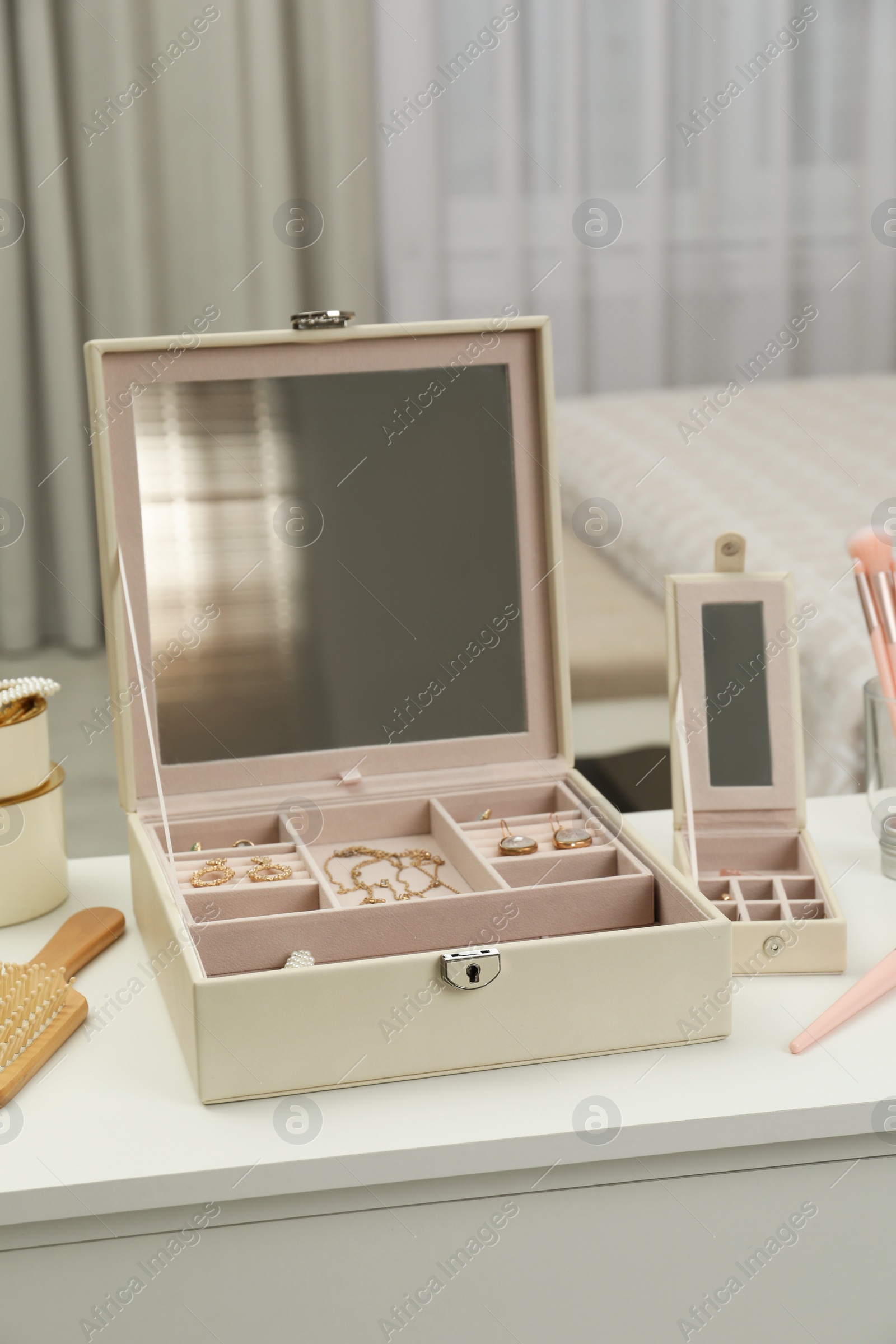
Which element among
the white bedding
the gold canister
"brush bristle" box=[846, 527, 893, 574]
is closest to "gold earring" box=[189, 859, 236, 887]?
the gold canister

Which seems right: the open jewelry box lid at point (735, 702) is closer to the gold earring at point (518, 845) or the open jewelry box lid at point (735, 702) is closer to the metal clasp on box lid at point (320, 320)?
the gold earring at point (518, 845)

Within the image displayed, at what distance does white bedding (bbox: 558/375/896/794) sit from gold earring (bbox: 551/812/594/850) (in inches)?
15.0

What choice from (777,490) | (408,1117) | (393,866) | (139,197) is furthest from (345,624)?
(139,197)

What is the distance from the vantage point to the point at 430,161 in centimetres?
283

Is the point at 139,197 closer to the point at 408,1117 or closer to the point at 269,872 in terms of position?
the point at 269,872

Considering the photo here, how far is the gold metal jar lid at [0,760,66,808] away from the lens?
83 centimetres

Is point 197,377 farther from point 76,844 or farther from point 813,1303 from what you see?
Answer: point 76,844

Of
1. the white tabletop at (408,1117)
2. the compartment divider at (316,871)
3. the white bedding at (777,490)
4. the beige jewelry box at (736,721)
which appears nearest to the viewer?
the white tabletop at (408,1117)

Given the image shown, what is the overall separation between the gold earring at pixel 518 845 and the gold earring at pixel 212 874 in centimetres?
18

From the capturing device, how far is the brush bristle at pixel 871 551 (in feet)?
2.68

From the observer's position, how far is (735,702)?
35.0 inches

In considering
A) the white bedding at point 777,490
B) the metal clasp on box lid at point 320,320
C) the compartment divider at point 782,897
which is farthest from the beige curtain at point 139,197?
the compartment divider at point 782,897

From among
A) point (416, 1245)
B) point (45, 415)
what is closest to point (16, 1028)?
point (416, 1245)

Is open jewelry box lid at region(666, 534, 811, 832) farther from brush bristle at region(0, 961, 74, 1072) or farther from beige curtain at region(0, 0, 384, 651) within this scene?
beige curtain at region(0, 0, 384, 651)
